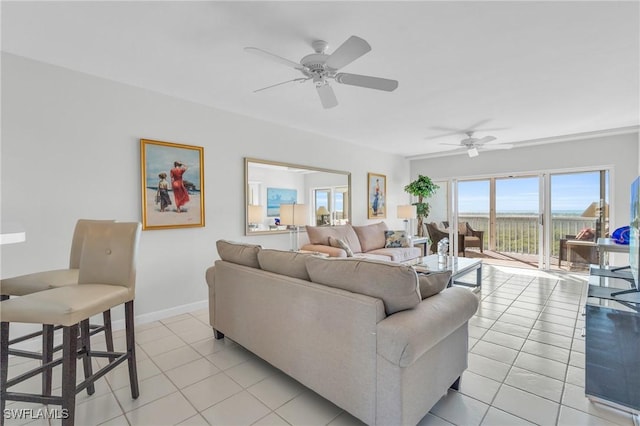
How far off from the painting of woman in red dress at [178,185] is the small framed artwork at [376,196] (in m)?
3.75

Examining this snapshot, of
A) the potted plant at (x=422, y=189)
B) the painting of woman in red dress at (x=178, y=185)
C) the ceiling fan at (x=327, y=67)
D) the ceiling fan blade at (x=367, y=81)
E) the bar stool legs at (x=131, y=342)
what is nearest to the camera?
the bar stool legs at (x=131, y=342)

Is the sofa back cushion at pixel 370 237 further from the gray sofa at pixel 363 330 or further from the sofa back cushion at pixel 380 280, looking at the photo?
the sofa back cushion at pixel 380 280

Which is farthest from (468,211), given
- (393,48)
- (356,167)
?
(393,48)

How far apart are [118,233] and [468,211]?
6.61 m

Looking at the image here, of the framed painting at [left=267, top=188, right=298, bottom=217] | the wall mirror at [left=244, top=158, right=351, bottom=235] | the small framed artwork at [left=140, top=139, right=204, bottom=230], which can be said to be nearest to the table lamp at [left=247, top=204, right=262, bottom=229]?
the wall mirror at [left=244, top=158, right=351, bottom=235]

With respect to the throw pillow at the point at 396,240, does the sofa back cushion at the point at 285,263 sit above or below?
above

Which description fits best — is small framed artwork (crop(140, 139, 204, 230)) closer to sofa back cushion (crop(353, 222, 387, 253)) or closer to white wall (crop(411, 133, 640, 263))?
A: sofa back cushion (crop(353, 222, 387, 253))

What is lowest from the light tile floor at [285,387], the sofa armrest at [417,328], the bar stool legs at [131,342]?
the light tile floor at [285,387]

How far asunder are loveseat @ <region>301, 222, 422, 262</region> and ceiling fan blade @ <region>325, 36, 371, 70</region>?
2.54 metres

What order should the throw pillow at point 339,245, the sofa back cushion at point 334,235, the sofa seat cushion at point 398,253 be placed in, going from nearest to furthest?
1. the throw pillow at point 339,245
2. the sofa back cushion at point 334,235
3. the sofa seat cushion at point 398,253

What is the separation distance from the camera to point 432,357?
1.64m

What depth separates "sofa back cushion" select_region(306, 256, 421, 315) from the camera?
1530 millimetres

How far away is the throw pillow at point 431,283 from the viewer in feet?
5.94


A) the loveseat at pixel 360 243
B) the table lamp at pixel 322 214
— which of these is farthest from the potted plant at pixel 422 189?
the table lamp at pixel 322 214
